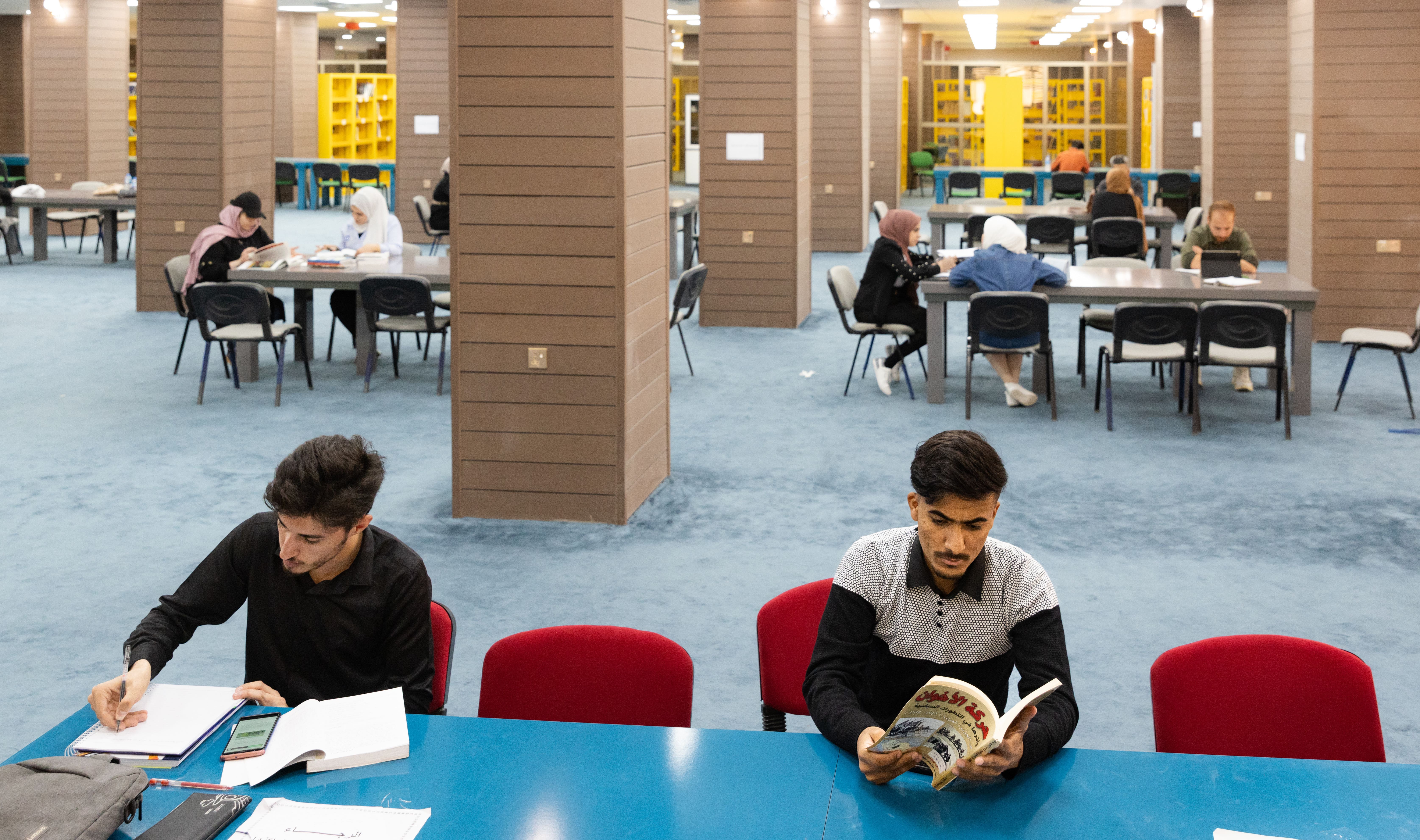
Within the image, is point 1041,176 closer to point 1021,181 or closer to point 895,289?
point 1021,181

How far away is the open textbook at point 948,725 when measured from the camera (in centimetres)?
201

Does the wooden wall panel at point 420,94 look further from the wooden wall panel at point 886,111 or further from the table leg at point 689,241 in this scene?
the wooden wall panel at point 886,111

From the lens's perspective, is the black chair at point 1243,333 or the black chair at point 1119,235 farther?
the black chair at point 1119,235

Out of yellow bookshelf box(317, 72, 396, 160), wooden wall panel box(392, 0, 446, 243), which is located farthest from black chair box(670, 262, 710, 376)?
yellow bookshelf box(317, 72, 396, 160)

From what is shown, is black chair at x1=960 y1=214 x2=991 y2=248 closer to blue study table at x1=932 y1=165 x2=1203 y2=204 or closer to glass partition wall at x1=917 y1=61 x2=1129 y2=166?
blue study table at x1=932 y1=165 x2=1203 y2=204

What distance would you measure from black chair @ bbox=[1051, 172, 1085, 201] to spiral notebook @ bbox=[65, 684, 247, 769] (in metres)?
17.7

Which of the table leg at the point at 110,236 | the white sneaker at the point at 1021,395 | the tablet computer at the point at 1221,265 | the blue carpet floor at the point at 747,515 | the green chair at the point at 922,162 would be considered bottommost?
the blue carpet floor at the point at 747,515

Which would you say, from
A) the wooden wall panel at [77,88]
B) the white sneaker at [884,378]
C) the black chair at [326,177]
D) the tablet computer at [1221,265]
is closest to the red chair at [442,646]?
the white sneaker at [884,378]

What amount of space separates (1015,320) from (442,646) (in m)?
5.55

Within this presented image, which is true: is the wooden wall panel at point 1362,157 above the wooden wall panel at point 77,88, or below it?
below

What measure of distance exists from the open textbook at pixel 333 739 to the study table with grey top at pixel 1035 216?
1068cm

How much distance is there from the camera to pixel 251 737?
7.59ft

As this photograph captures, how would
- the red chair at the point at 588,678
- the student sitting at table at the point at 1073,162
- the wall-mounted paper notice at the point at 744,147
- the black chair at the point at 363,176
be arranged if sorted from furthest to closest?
the black chair at the point at 363,176
the student sitting at table at the point at 1073,162
the wall-mounted paper notice at the point at 744,147
the red chair at the point at 588,678

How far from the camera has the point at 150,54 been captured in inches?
426
